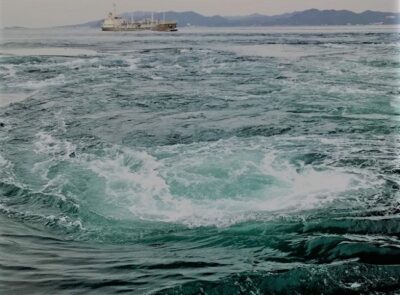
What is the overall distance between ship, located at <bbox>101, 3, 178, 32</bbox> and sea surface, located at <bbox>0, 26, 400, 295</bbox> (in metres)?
79.6

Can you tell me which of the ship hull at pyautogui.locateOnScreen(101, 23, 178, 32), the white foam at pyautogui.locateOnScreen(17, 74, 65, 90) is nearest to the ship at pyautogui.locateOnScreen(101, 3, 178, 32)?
the ship hull at pyautogui.locateOnScreen(101, 23, 178, 32)

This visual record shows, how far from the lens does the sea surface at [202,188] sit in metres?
5.77

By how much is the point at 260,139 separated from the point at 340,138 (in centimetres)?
210

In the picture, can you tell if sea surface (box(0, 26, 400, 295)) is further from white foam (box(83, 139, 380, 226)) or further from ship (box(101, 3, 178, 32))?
ship (box(101, 3, 178, 32))

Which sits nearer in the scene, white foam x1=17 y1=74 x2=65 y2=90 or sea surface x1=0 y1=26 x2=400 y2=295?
sea surface x1=0 y1=26 x2=400 y2=295

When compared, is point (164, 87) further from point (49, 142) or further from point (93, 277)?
point (93, 277)

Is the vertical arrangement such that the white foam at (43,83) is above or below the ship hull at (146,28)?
below

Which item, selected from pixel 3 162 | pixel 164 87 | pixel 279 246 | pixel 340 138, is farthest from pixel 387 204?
pixel 164 87

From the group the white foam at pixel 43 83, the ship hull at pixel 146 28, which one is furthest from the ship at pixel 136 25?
the white foam at pixel 43 83

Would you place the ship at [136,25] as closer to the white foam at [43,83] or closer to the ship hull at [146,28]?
the ship hull at [146,28]

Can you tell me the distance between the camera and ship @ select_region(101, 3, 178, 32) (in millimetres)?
98250

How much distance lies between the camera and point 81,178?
10445 millimetres

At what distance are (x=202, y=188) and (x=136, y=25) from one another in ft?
317

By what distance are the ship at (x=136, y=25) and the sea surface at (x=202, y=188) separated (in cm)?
7955
